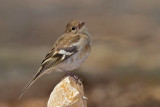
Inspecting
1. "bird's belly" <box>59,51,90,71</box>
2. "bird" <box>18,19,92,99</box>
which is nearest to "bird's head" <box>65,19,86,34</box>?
"bird" <box>18,19,92,99</box>

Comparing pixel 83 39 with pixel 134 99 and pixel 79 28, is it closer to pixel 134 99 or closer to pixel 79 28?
pixel 79 28

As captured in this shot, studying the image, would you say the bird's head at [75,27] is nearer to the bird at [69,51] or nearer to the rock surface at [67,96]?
the bird at [69,51]

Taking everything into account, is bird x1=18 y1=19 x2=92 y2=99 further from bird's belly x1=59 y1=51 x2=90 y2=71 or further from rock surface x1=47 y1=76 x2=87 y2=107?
rock surface x1=47 y1=76 x2=87 y2=107

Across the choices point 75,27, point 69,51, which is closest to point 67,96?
point 69,51

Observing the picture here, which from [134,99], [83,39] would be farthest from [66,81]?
[134,99]

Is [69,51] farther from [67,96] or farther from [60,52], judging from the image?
[67,96]

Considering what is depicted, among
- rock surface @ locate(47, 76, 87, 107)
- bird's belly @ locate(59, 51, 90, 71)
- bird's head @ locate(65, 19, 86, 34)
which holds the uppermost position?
bird's head @ locate(65, 19, 86, 34)

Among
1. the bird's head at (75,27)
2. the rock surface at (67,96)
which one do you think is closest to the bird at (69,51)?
the bird's head at (75,27)

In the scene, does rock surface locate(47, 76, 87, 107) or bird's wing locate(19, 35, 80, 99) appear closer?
rock surface locate(47, 76, 87, 107)
